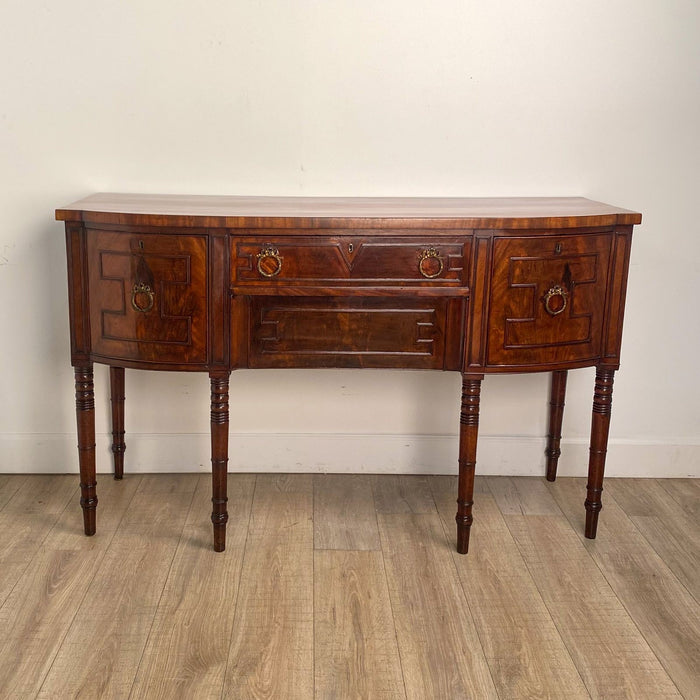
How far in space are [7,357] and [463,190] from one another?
154cm

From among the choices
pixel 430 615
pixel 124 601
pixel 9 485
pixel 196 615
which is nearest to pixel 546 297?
pixel 430 615

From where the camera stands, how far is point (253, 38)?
264 cm

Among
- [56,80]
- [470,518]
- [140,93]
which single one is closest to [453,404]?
[470,518]

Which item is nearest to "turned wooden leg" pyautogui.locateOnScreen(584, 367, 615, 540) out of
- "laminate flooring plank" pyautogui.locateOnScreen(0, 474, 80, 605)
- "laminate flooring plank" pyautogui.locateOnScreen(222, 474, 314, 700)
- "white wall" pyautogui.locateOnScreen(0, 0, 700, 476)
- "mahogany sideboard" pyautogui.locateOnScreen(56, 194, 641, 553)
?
"mahogany sideboard" pyautogui.locateOnScreen(56, 194, 641, 553)

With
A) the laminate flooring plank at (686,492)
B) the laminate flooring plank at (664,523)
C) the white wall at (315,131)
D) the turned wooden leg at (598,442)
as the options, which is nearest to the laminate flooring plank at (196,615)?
the white wall at (315,131)

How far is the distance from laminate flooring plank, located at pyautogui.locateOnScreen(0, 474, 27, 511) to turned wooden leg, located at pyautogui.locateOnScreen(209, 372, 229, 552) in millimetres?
739

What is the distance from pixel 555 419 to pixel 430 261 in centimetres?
93

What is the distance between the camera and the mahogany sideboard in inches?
88.2

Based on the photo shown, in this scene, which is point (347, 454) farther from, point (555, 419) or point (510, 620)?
point (510, 620)

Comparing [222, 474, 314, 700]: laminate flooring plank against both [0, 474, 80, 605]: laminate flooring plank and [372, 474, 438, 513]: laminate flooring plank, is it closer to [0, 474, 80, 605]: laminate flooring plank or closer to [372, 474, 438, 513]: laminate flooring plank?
[372, 474, 438, 513]: laminate flooring plank

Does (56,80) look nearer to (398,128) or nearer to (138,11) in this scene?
(138,11)

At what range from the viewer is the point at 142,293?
227 cm

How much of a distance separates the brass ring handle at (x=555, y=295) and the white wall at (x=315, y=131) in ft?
1.91

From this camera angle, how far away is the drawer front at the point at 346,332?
2.32 metres
